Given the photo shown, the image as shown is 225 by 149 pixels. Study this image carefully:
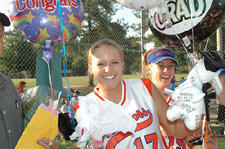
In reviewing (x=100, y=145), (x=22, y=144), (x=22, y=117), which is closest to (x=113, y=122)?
(x=100, y=145)

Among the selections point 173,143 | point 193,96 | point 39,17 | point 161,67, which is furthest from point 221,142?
point 39,17

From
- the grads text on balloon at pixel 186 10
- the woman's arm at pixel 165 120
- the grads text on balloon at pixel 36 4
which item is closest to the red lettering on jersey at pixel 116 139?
the woman's arm at pixel 165 120

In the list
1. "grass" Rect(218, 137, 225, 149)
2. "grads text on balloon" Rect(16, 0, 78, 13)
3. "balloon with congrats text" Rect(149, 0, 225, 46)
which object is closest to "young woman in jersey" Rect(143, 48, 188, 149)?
"balloon with congrats text" Rect(149, 0, 225, 46)

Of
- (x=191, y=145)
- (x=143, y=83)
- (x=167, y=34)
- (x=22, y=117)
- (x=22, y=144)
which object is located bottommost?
(x=191, y=145)

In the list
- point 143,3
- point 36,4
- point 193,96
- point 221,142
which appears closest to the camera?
point 193,96

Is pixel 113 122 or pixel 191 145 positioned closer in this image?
pixel 113 122

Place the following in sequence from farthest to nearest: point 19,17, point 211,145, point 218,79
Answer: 1. point 19,17
2. point 211,145
3. point 218,79

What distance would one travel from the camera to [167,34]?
1990mm

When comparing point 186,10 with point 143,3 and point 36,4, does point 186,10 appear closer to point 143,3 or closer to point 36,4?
point 143,3

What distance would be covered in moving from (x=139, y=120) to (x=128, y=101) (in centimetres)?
15

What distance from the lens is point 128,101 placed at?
1.56m

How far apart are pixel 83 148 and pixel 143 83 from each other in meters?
0.60

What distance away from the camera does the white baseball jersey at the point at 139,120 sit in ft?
→ 4.81

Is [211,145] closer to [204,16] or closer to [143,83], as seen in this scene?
[143,83]
